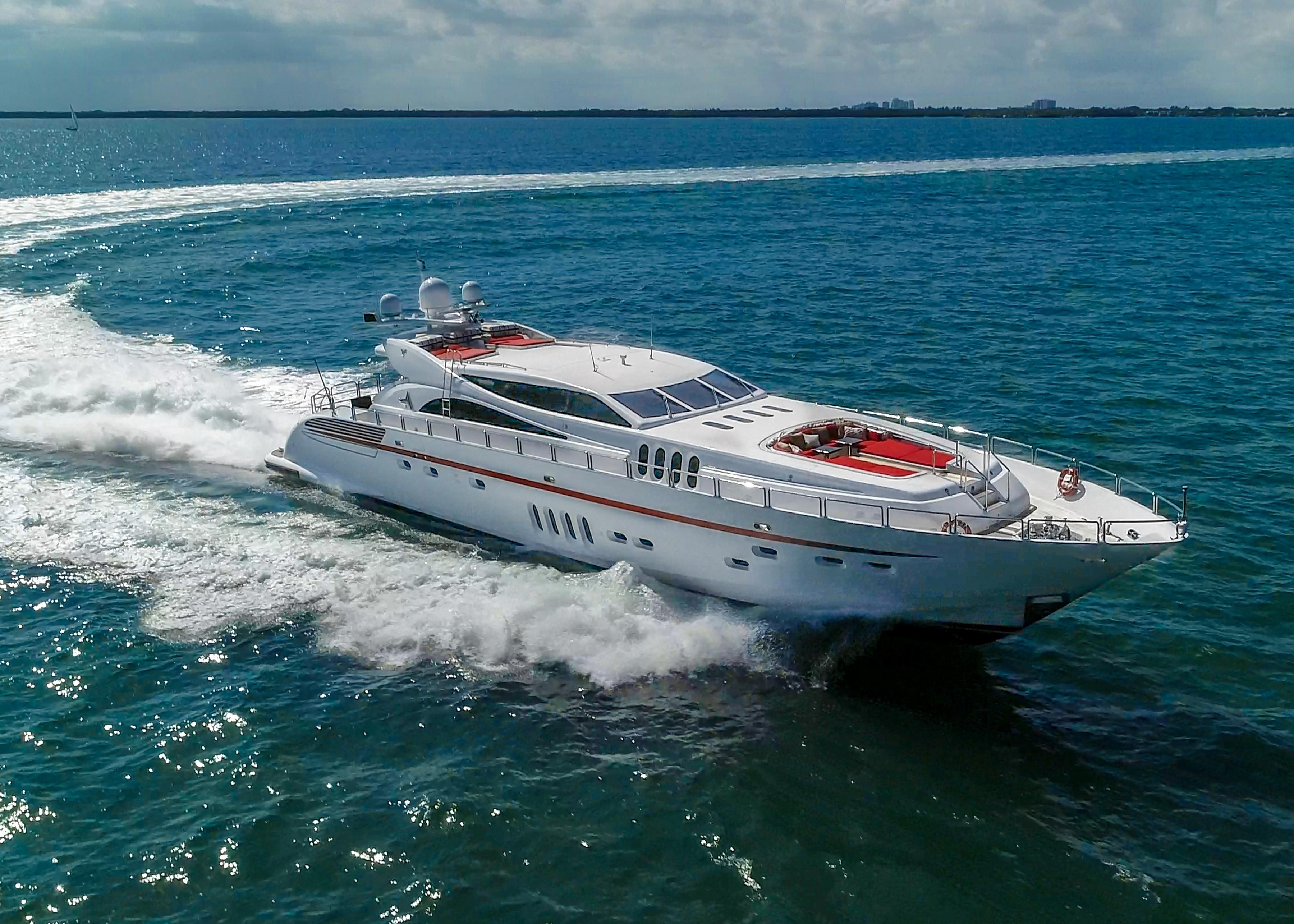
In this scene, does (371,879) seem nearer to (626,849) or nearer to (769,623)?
(626,849)

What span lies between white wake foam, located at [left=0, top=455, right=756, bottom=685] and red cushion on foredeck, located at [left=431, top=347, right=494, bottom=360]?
3850 mm

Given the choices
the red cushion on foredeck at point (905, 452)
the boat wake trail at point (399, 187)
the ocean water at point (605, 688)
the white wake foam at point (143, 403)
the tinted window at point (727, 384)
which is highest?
the boat wake trail at point (399, 187)

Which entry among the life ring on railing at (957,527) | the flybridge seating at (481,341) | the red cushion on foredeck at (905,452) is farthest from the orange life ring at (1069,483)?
the flybridge seating at (481,341)

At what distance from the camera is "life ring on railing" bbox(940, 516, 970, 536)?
49.4ft

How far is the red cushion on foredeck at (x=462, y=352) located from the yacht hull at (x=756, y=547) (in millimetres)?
1922

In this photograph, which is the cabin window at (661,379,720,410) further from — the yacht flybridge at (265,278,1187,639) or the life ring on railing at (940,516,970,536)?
the life ring on railing at (940,516,970,536)

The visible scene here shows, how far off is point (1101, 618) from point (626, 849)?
9.71 m

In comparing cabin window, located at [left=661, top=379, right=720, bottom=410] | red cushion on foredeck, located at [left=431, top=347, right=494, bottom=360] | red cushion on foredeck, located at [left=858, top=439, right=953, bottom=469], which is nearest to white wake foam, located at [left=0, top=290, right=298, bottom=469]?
red cushion on foredeck, located at [left=431, top=347, right=494, bottom=360]

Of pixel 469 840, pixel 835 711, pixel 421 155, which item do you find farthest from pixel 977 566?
pixel 421 155

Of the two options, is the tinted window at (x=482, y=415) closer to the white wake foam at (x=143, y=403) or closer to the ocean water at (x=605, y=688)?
the ocean water at (x=605, y=688)

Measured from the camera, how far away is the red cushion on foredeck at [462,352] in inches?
862

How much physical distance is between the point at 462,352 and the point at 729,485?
8.18m

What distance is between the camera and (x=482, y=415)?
66.8 ft

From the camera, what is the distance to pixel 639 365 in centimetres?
2036
